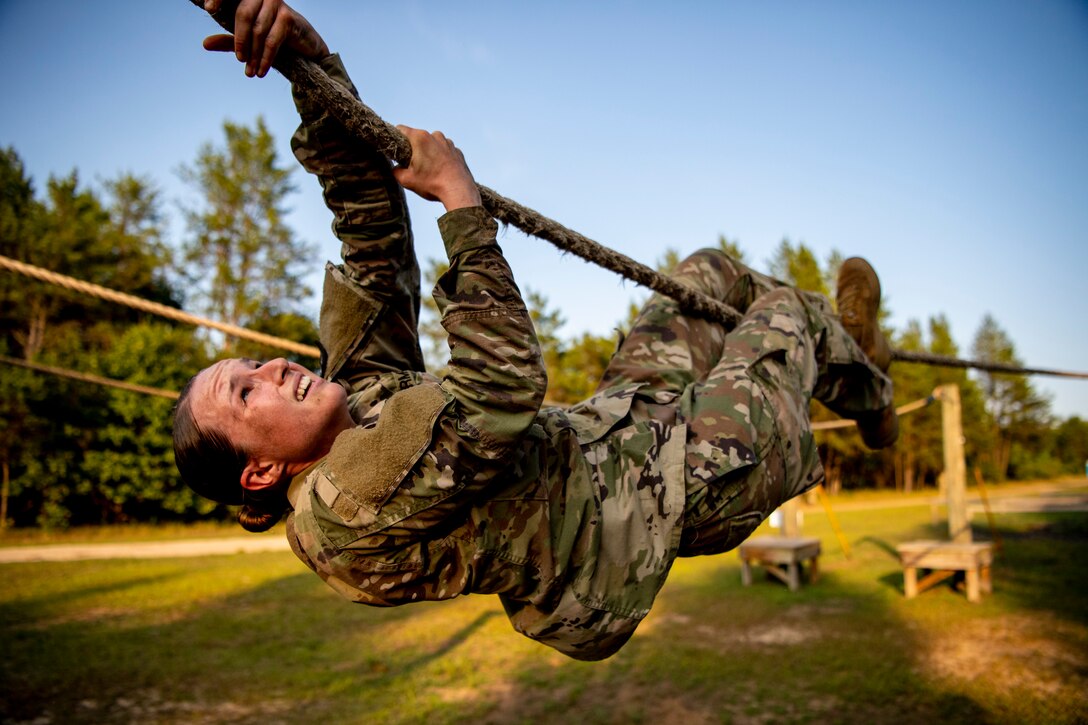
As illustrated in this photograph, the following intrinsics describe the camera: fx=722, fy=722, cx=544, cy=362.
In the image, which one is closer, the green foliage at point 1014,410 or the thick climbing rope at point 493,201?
the thick climbing rope at point 493,201

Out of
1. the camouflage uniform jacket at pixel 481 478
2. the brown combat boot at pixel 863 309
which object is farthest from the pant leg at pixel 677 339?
the brown combat boot at pixel 863 309

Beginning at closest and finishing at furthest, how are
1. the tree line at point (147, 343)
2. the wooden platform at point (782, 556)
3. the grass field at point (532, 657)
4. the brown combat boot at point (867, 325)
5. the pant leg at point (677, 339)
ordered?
the pant leg at point (677, 339) < the brown combat boot at point (867, 325) < the grass field at point (532, 657) < the wooden platform at point (782, 556) < the tree line at point (147, 343)

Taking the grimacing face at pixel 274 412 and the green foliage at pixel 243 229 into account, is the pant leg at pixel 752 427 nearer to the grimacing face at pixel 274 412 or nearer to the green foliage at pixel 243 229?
the grimacing face at pixel 274 412

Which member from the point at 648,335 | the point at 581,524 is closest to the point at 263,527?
the point at 581,524

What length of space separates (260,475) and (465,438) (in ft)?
2.35

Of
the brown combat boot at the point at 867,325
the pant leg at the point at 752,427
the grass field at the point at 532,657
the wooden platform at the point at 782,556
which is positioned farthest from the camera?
the wooden platform at the point at 782,556

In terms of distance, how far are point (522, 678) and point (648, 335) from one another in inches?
175

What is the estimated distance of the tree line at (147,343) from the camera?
19078mm

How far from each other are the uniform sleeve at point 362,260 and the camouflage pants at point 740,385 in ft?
2.63

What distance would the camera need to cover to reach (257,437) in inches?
73.5

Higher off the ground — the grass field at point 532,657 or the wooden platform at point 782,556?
the wooden platform at point 782,556

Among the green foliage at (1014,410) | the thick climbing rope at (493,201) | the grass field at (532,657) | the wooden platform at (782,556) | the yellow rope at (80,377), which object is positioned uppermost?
the green foliage at (1014,410)

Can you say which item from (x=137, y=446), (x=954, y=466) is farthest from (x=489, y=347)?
(x=137, y=446)

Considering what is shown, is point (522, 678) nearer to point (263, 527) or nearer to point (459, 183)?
point (263, 527)
